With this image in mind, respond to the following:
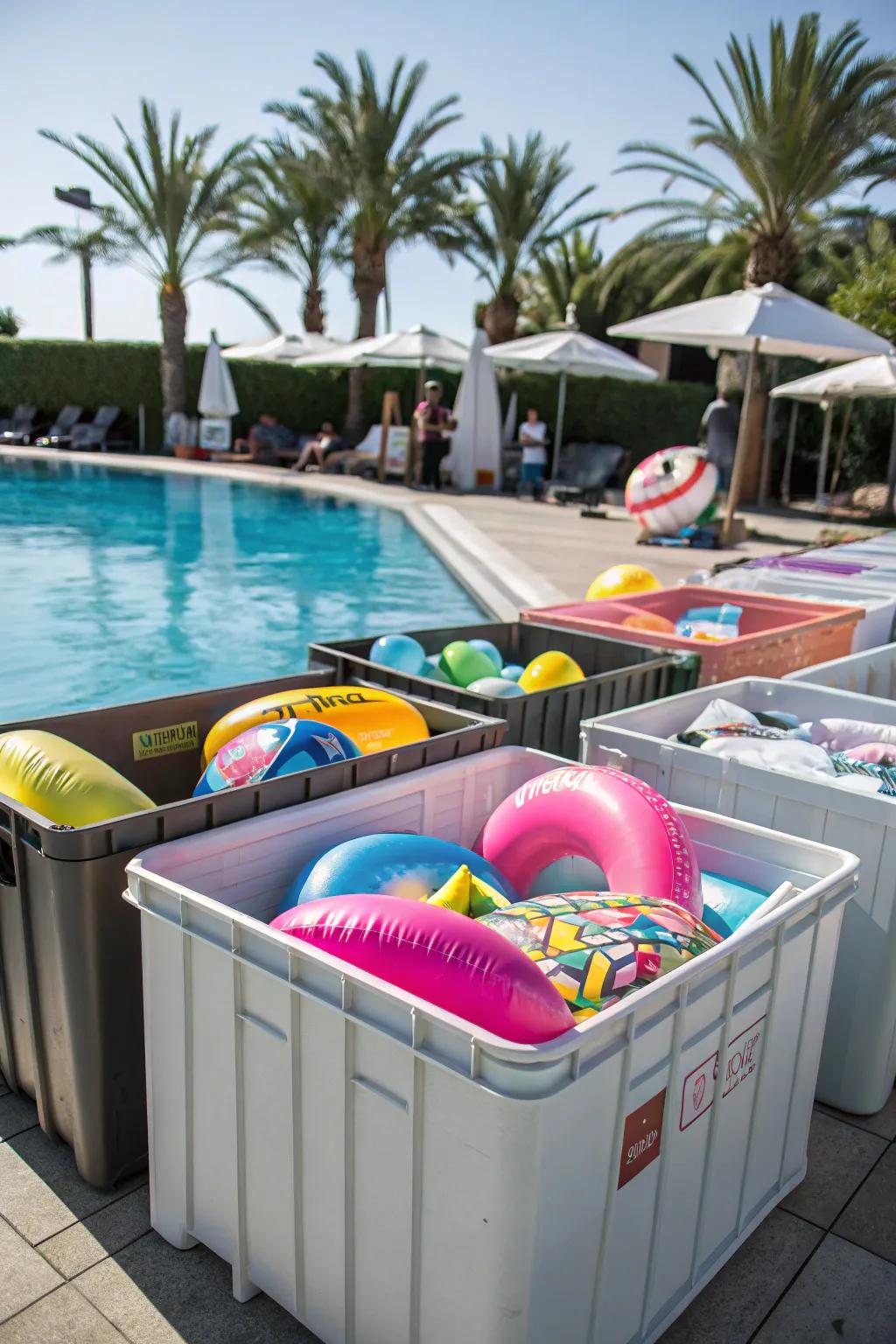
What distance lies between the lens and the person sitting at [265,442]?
24312 millimetres

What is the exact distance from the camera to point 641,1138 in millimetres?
1705

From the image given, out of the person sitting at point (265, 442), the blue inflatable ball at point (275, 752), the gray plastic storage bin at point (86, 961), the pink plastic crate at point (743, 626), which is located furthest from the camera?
the person sitting at point (265, 442)

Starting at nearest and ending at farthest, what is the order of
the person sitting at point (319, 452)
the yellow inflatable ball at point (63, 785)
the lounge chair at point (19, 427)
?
the yellow inflatable ball at point (63, 785) → the person sitting at point (319, 452) → the lounge chair at point (19, 427)

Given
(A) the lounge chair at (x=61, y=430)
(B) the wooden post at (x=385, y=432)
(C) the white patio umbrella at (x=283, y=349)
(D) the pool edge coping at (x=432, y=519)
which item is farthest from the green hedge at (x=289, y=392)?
(B) the wooden post at (x=385, y=432)

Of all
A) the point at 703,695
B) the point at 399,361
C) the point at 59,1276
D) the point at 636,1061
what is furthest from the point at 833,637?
the point at 399,361

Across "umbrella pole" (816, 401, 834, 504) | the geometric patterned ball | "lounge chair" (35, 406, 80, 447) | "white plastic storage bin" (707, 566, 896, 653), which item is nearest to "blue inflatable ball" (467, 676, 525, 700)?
the geometric patterned ball

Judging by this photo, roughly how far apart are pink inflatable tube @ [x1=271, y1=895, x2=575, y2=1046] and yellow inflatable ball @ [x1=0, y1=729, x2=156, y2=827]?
0.76m

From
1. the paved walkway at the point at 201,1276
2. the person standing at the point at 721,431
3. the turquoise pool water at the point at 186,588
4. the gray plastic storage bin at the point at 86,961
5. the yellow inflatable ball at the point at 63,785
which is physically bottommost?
the turquoise pool water at the point at 186,588

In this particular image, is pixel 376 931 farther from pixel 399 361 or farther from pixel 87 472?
pixel 87 472

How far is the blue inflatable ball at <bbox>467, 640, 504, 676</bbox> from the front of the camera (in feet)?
14.4

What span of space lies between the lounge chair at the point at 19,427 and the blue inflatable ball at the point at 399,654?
2519cm

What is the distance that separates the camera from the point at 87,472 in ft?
71.1

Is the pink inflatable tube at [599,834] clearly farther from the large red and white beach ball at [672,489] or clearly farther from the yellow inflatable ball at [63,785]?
the large red and white beach ball at [672,489]

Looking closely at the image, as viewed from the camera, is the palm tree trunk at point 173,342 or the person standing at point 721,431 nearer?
the person standing at point 721,431
